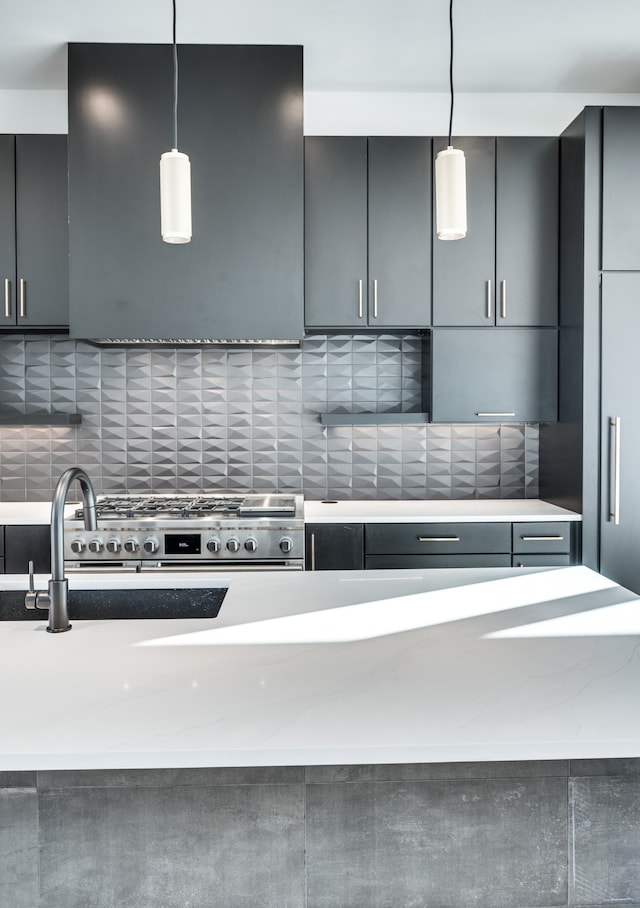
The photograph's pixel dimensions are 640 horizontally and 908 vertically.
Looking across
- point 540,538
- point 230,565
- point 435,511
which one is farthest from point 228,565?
point 540,538

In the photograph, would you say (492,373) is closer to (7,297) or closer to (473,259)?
(473,259)

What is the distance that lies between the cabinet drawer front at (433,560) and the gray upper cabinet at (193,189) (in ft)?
4.02

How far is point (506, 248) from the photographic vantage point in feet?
10.7

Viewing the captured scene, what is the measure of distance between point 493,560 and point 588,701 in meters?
2.13

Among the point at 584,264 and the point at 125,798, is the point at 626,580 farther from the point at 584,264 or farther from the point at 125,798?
the point at 125,798

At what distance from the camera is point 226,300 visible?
311cm

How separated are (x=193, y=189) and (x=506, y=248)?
60.3 inches

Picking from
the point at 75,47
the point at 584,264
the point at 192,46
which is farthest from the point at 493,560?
the point at 75,47

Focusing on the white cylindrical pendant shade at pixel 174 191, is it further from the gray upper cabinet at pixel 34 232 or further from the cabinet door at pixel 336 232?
the gray upper cabinet at pixel 34 232

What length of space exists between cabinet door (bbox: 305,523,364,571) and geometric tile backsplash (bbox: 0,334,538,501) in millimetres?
659

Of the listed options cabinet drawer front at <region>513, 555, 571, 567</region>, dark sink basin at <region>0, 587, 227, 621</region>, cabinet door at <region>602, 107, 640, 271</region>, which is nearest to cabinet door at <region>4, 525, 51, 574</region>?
dark sink basin at <region>0, 587, 227, 621</region>

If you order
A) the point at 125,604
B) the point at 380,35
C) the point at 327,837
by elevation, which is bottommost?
the point at 327,837

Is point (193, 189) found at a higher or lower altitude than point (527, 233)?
higher

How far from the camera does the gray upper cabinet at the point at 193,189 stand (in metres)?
3.03
